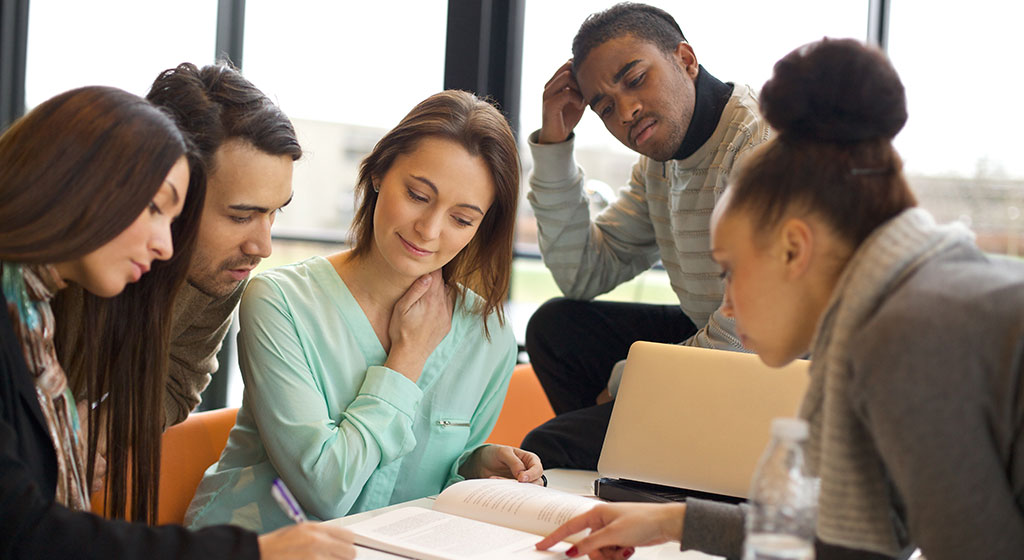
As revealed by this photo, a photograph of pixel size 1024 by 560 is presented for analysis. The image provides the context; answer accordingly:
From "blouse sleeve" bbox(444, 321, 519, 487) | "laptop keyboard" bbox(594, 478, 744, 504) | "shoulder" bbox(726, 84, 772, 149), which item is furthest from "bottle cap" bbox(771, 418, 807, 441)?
"shoulder" bbox(726, 84, 772, 149)

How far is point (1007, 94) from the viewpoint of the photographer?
234 cm

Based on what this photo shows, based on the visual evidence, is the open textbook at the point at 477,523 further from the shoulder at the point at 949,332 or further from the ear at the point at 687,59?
the ear at the point at 687,59

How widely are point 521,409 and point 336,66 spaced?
160cm

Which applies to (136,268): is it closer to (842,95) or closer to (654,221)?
(842,95)

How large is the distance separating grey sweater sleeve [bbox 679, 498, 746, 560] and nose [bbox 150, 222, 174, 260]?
26.6 inches

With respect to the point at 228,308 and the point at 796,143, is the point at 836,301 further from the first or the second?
the point at 228,308

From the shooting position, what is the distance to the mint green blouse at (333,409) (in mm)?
1476

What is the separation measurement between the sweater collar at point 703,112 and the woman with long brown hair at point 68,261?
1.30 m

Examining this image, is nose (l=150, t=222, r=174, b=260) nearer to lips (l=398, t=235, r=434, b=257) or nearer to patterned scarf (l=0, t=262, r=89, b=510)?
patterned scarf (l=0, t=262, r=89, b=510)

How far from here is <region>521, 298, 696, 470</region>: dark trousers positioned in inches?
95.7

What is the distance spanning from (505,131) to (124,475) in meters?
0.86

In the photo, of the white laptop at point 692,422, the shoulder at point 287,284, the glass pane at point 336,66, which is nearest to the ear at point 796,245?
the white laptop at point 692,422

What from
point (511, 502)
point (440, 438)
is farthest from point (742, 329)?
point (440, 438)

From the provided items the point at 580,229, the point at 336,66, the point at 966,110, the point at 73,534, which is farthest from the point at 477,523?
the point at 336,66
